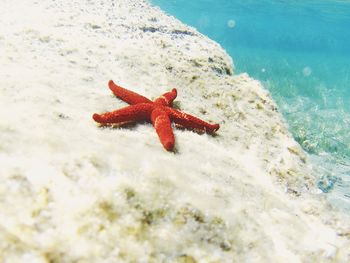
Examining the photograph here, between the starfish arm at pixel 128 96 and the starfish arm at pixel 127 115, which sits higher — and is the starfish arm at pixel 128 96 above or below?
below

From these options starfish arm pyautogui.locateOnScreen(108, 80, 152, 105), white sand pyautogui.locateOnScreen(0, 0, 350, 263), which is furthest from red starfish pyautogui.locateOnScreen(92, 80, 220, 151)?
white sand pyautogui.locateOnScreen(0, 0, 350, 263)

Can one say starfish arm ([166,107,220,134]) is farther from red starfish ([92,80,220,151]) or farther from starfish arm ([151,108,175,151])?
starfish arm ([151,108,175,151])

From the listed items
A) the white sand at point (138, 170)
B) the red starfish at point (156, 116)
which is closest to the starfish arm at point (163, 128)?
the red starfish at point (156, 116)

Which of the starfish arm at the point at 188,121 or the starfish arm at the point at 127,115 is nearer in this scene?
the starfish arm at the point at 127,115

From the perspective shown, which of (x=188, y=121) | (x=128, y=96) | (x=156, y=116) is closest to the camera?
(x=156, y=116)

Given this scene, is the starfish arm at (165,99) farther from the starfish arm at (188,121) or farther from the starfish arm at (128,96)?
the starfish arm at (188,121)

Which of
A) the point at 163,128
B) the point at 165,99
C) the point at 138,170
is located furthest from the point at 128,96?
the point at 138,170

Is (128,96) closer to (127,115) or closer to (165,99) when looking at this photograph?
(165,99)

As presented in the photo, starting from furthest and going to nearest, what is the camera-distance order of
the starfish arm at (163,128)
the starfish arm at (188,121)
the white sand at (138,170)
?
the starfish arm at (188,121) < the starfish arm at (163,128) < the white sand at (138,170)

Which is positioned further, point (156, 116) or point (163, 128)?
point (156, 116)
